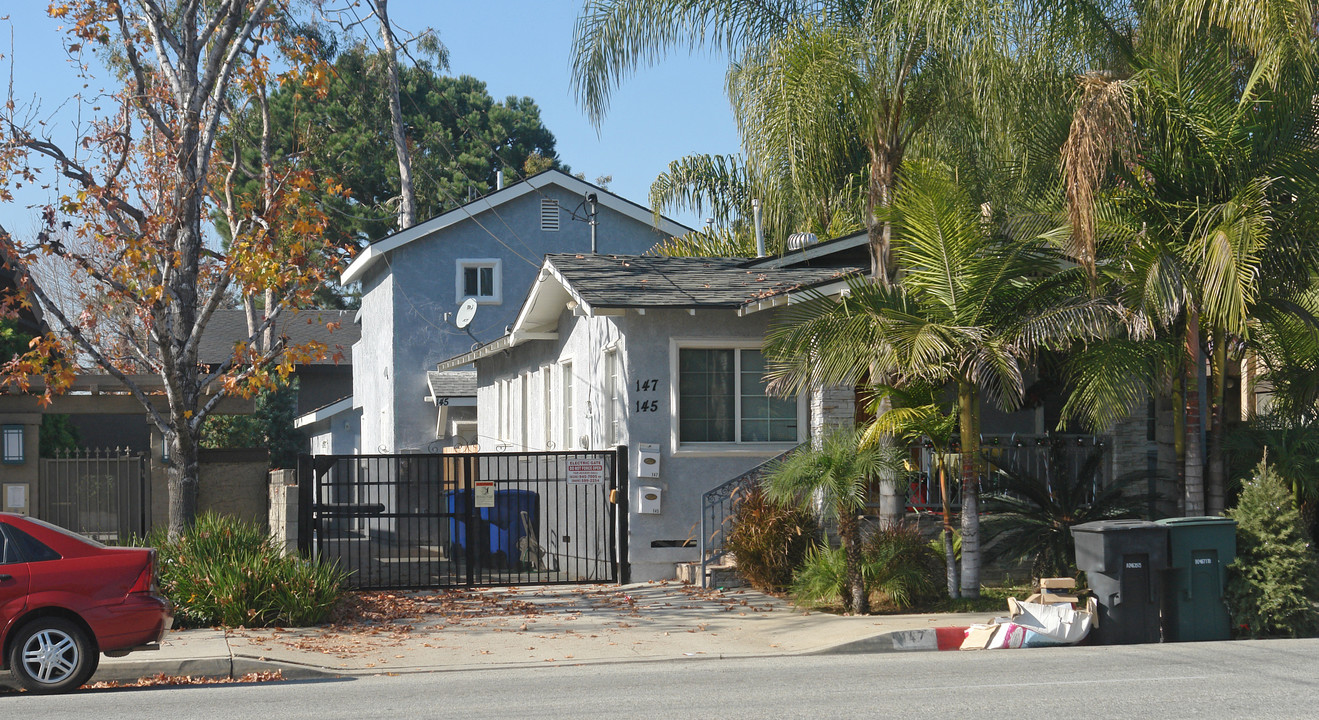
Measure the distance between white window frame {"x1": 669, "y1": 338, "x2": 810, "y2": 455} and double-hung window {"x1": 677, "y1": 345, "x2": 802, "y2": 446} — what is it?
2 cm

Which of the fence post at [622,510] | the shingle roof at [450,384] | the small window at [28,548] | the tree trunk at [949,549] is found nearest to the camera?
the small window at [28,548]

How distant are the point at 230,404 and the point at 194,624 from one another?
3690 millimetres

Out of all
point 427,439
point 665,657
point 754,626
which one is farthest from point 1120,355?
point 427,439

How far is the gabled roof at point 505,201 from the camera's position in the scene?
26.6m

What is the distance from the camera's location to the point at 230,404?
596 inches

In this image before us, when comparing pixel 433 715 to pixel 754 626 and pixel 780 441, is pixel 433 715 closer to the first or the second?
pixel 754 626

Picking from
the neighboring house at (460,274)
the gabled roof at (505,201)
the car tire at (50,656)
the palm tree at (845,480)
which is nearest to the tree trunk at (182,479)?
the car tire at (50,656)

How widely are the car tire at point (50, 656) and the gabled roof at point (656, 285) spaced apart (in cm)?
716

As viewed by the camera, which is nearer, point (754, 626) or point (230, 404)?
point (754, 626)

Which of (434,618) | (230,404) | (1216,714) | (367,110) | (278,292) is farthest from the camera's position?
(367,110)

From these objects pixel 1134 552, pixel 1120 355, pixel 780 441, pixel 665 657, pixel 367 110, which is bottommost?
pixel 665 657

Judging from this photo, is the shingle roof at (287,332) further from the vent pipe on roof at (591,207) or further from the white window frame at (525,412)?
the white window frame at (525,412)

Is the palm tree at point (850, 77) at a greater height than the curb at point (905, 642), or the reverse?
the palm tree at point (850, 77)

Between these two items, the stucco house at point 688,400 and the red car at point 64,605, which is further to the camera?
the stucco house at point 688,400
